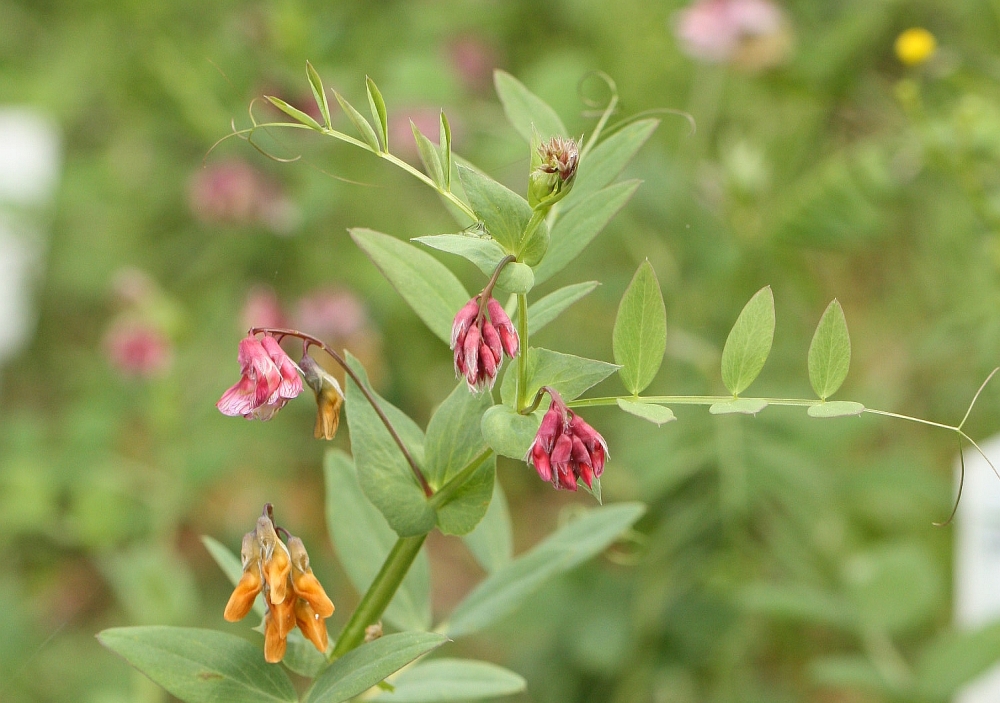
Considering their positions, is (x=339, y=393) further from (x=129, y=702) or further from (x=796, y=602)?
(x=129, y=702)

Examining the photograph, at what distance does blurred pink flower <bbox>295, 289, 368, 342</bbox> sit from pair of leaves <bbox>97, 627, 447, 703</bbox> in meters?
0.98

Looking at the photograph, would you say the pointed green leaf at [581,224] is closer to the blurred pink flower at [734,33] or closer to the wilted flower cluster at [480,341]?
the wilted flower cluster at [480,341]

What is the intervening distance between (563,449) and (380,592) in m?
0.16

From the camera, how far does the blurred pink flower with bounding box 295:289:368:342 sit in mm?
1456

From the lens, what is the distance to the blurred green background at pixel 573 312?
3.71ft

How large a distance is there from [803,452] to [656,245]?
1.24 feet

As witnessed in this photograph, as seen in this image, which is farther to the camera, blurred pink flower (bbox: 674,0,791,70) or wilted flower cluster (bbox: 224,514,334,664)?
blurred pink flower (bbox: 674,0,791,70)

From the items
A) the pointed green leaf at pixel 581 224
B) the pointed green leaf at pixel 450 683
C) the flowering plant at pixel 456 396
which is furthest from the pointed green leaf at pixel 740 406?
the pointed green leaf at pixel 450 683

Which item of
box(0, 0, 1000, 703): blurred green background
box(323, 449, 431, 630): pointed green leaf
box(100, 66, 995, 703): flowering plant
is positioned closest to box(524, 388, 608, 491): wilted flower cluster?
box(100, 66, 995, 703): flowering plant

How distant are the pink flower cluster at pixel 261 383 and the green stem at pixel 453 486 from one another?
9cm

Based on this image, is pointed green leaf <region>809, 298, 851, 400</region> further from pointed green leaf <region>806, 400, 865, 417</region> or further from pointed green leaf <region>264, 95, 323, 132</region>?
pointed green leaf <region>264, 95, 323, 132</region>

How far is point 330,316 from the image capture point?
57.4 inches

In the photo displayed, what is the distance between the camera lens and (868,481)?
1.28 meters

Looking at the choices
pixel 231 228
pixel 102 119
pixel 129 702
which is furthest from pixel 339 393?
pixel 102 119
